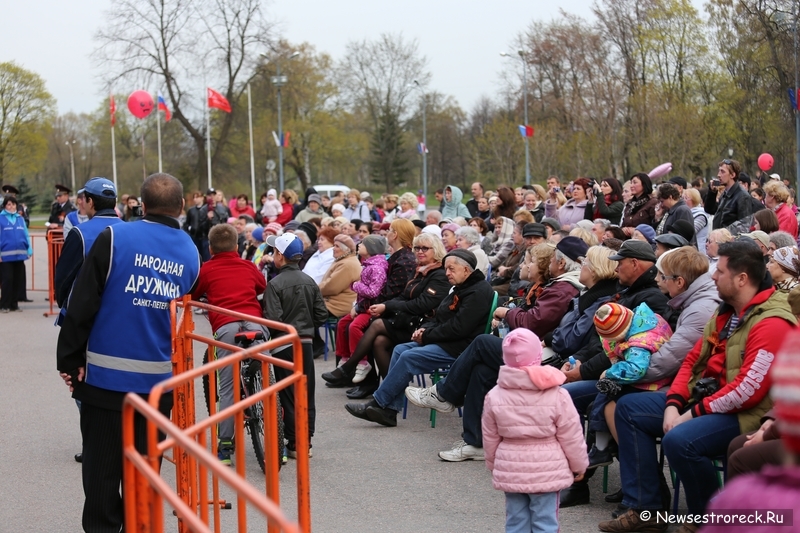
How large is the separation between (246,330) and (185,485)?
175cm

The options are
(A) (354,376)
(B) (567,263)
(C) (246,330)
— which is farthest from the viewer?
(A) (354,376)

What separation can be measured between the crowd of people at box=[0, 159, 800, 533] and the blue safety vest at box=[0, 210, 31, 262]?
711 cm

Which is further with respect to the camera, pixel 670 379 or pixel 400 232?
pixel 400 232

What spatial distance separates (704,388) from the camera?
208 inches

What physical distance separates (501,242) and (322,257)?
241 centimetres

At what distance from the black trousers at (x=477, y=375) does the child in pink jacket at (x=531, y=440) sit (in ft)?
6.72

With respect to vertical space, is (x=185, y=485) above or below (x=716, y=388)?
below

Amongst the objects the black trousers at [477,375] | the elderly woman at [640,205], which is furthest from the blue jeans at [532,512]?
the elderly woman at [640,205]

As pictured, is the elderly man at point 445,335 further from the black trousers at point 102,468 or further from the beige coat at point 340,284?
the black trousers at point 102,468

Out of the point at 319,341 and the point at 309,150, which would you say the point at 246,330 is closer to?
the point at 319,341

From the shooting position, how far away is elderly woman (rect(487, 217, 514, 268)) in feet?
37.4

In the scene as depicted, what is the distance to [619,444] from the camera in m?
5.56

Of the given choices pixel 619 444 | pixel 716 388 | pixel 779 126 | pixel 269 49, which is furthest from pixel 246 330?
pixel 269 49

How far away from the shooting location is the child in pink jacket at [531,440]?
4727mm
